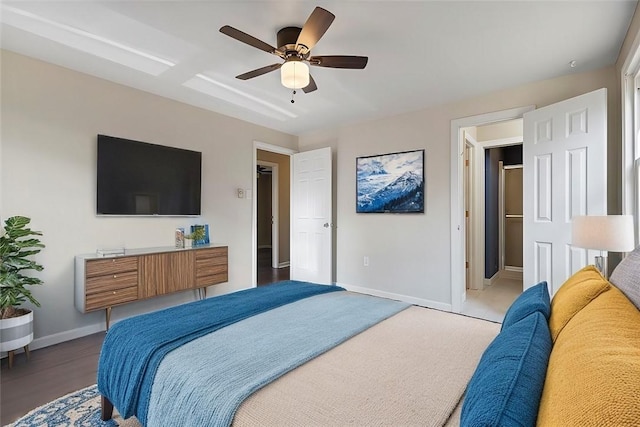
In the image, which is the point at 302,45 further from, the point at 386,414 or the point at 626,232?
the point at 626,232

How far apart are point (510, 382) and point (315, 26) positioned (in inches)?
76.9

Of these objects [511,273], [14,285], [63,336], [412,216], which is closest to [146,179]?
[14,285]

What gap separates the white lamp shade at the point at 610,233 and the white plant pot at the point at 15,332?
4.01 metres

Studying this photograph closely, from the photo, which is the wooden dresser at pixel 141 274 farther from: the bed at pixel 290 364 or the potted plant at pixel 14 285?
the bed at pixel 290 364

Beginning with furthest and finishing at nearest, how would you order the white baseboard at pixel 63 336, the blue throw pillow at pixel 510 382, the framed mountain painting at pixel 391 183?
the framed mountain painting at pixel 391 183
the white baseboard at pixel 63 336
the blue throw pillow at pixel 510 382

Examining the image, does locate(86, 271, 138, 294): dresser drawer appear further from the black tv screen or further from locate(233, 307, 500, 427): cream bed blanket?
locate(233, 307, 500, 427): cream bed blanket

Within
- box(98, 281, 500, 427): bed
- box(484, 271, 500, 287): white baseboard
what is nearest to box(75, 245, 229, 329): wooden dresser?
box(98, 281, 500, 427): bed

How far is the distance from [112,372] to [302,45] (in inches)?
85.2

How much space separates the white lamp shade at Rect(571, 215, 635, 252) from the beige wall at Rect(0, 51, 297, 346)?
148 inches

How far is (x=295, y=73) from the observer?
2240 mm

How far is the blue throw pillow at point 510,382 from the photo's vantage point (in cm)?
59

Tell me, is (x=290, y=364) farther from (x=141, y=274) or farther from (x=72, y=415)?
(x=141, y=274)

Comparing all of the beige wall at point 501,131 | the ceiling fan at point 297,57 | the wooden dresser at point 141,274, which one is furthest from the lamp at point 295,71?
the beige wall at point 501,131

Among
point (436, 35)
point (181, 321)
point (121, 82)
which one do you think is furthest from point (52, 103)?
point (436, 35)
